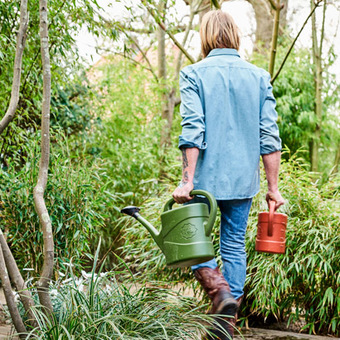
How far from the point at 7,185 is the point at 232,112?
6.16 feet

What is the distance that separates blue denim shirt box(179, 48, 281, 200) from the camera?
2629 mm

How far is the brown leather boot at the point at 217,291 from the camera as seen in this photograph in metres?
2.43

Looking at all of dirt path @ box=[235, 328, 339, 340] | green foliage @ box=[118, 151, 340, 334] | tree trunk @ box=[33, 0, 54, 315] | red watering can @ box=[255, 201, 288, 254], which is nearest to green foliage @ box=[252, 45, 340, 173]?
green foliage @ box=[118, 151, 340, 334]

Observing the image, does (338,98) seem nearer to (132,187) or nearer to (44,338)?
(132,187)

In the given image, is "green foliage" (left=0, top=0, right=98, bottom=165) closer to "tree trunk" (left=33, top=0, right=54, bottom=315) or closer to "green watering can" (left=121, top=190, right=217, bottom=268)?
Result: "tree trunk" (left=33, top=0, right=54, bottom=315)

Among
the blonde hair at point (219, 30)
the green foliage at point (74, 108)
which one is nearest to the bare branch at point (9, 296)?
the blonde hair at point (219, 30)

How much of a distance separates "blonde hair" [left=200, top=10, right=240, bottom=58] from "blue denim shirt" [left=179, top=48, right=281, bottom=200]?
0.06 m

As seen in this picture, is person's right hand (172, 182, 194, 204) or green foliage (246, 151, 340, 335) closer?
person's right hand (172, 182, 194, 204)

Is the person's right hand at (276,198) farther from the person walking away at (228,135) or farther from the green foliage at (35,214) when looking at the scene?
the green foliage at (35,214)

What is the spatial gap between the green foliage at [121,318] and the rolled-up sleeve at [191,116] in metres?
0.74

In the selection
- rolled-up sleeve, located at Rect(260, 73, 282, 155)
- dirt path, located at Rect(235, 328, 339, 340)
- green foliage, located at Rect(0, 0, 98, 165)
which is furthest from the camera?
dirt path, located at Rect(235, 328, 339, 340)

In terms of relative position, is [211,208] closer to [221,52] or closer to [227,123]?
[227,123]

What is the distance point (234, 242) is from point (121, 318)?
76cm

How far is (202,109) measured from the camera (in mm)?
2654
